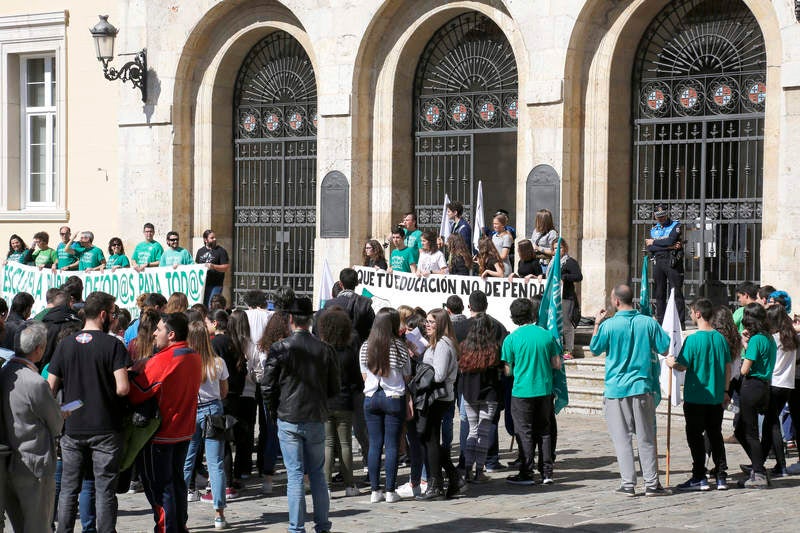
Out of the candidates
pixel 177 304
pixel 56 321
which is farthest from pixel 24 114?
pixel 56 321

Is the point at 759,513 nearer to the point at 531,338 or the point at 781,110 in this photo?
the point at 531,338

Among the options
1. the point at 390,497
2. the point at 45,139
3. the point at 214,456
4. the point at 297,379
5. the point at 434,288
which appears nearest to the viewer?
the point at 297,379

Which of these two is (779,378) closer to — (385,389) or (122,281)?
(385,389)

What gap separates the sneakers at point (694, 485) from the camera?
1035cm

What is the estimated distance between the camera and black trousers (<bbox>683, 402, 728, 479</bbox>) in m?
10.3

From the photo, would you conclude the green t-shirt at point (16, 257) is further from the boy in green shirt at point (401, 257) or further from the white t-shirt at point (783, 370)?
the white t-shirt at point (783, 370)

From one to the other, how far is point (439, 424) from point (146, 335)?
2529 mm

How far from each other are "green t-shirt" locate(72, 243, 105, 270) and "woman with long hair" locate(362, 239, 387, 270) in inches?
177

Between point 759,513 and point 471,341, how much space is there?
8.99 feet

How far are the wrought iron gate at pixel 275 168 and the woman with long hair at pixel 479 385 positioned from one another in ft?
30.9

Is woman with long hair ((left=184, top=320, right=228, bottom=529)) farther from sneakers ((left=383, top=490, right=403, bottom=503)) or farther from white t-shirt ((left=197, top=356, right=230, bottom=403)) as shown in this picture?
sneakers ((left=383, top=490, right=403, bottom=503))

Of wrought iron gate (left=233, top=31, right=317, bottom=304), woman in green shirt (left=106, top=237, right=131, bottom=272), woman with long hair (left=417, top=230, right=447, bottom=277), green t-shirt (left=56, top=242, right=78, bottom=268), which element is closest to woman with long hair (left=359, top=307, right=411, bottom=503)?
woman with long hair (left=417, top=230, right=447, bottom=277)

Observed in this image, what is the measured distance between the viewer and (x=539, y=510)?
962 cm

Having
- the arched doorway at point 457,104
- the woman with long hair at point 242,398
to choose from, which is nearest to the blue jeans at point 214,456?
the woman with long hair at point 242,398
